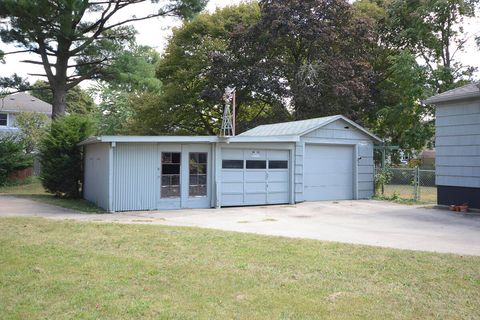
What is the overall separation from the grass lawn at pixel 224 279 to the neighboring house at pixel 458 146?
740cm

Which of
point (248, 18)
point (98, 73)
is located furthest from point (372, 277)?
point (248, 18)

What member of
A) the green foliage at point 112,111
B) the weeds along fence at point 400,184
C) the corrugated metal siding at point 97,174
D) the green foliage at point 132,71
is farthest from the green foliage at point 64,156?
the green foliage at point 112,111

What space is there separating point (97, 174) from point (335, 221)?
7.88 metres

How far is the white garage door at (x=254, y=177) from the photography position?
1462 cm

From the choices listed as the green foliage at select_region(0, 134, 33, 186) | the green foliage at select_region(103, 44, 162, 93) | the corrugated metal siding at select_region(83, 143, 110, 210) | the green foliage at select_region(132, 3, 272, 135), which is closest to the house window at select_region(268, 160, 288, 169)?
the corrugated metal siding at select_region(83, 143, 110, 210)

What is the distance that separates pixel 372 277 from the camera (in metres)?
5.83

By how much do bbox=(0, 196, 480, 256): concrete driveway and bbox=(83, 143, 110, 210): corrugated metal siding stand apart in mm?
1222

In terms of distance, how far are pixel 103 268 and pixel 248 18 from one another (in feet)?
88.8

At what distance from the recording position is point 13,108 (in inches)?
1357

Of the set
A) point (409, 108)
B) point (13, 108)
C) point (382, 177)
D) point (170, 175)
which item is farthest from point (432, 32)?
Answer: point (13, 108)

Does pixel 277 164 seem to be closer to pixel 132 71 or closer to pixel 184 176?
pixel 184 176

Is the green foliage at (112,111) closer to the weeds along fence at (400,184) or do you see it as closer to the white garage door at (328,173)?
the weeds along fence at (400,184)

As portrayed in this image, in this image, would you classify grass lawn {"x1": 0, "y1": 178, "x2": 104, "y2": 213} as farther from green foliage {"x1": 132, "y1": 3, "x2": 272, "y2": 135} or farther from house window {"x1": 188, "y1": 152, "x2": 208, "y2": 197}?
green foliage {"x1": 132, "y1": 3, "x2": 272, "y2": 135}

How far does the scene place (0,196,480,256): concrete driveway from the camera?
8688 mm
